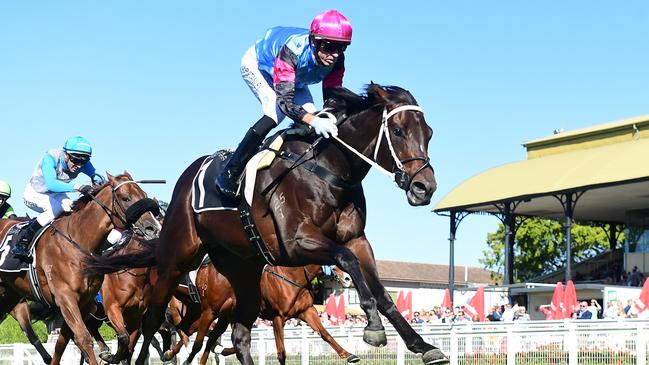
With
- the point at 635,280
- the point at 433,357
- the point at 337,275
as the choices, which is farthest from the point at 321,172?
the point at 635,280

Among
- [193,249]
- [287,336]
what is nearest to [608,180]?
[287,336]

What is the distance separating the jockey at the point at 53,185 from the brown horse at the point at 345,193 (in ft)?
11.5

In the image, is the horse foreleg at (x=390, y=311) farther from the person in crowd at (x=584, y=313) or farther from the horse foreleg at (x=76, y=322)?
the person in crowd at (x=584, y=313)

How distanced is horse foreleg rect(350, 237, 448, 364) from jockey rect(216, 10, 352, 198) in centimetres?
87

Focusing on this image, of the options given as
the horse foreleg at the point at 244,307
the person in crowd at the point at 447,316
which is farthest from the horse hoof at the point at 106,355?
the person in crowd at the point at 447,316

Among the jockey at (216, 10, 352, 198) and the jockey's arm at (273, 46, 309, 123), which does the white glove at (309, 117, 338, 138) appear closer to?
the jockey at (216, 10, 352, 198)

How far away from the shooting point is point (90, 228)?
1177cm

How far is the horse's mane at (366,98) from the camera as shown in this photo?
24.3ft

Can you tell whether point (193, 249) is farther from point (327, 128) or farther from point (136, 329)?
point (136, 329)

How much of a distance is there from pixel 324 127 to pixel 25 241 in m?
5.92

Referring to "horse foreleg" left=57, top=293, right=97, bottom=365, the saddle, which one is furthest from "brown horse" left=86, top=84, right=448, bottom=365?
the saddle

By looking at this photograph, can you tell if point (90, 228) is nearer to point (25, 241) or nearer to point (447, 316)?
point (25, 241)

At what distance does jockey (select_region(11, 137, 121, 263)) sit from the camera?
1158 centimetres

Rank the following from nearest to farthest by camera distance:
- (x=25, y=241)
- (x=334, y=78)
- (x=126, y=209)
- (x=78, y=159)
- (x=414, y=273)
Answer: (x=334, y=78), (x=78, y=159), (x=126, y=209), (x=25, y=241), (x=414, y=273)
